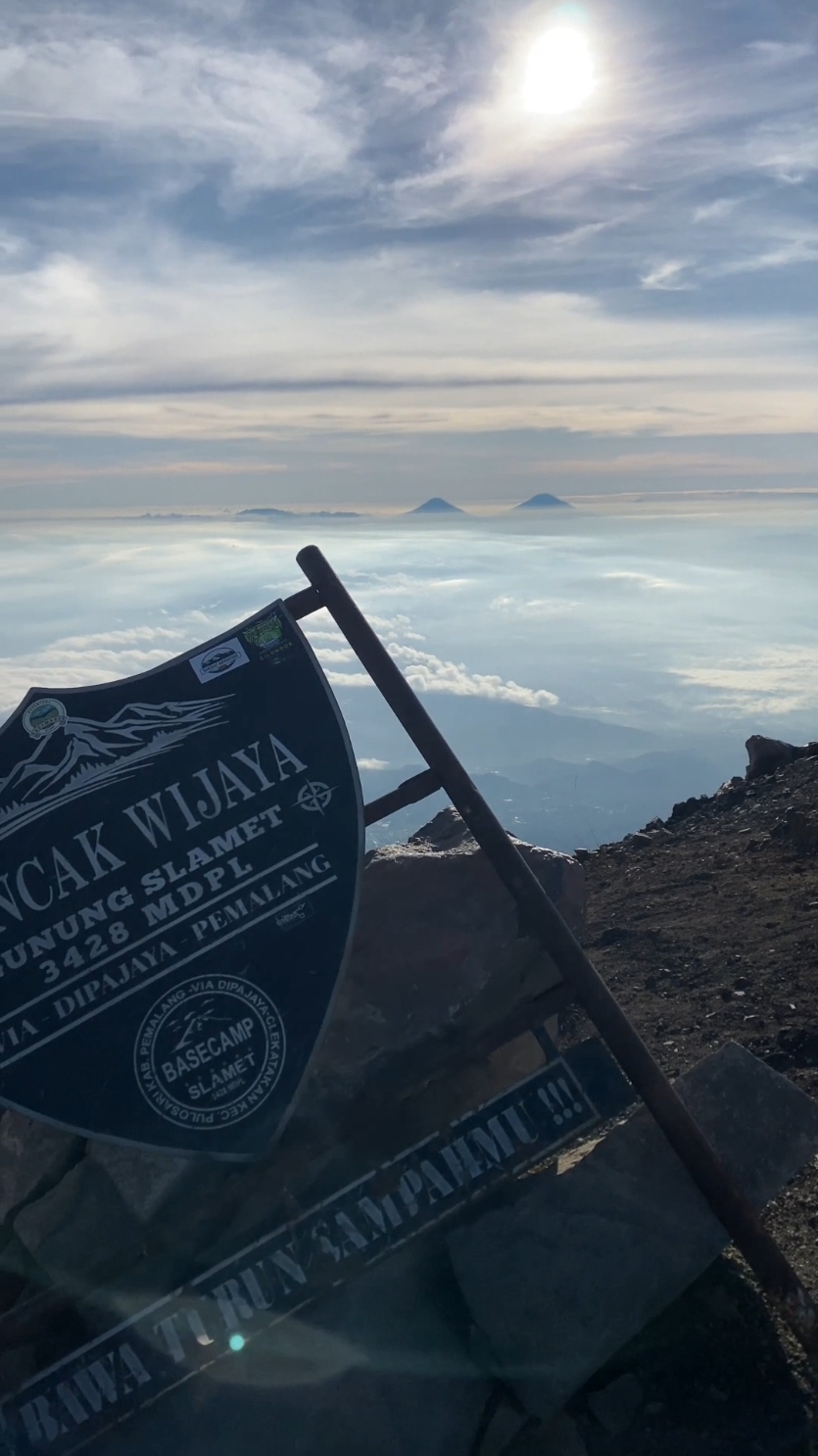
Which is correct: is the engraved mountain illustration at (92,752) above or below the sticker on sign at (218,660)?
below

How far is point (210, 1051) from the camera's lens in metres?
4.89

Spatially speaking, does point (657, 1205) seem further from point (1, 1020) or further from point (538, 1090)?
point (1, 1020)

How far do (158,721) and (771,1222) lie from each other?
3865mm

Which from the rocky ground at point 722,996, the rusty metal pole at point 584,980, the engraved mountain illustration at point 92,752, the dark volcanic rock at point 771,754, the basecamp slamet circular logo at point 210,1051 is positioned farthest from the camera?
the dark volcanic rock at point 771,754

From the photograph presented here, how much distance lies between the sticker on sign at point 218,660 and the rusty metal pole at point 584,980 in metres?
0.48

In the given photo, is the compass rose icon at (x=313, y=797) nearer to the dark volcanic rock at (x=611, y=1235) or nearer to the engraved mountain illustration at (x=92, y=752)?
the engraved mountain illustration at (x=92, y=752)

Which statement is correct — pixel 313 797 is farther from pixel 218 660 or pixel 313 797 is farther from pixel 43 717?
pixel 43 717

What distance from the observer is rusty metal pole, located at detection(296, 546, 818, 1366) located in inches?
181

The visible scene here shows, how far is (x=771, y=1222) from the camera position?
5.49m

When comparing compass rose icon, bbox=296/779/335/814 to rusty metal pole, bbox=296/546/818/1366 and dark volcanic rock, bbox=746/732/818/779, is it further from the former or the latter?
dark volcanic rock, bbox=746/732/818/779

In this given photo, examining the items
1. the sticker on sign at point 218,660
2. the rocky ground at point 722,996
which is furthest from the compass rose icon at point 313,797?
the rocky ground at point 722,996

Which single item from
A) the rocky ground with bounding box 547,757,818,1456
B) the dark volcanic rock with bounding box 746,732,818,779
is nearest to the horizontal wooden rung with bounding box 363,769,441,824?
the rocky ground with bounding box 547,757,818,1456

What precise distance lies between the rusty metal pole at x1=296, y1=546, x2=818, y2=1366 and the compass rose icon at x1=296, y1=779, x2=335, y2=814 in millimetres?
484

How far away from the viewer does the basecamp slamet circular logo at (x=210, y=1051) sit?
4.84m
